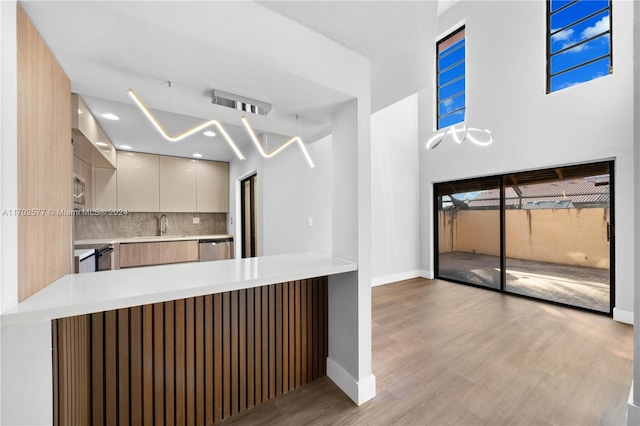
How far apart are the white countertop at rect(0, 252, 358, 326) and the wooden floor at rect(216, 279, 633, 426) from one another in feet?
3.31

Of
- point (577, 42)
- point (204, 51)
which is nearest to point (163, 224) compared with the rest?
point (204, 51)

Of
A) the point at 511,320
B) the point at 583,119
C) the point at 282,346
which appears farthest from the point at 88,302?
the point at 583,119

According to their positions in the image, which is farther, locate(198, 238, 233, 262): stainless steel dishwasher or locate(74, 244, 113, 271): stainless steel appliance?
locate(198, 238, 233, 262): stainless steel dishwasher

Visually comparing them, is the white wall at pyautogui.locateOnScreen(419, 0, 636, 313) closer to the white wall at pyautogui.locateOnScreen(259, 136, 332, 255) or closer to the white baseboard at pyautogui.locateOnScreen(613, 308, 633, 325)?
the white baseboard at pyautogui.locateOnScreen(613, 308, 633, 325)

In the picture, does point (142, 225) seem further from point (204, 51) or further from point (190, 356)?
point (204, 51)

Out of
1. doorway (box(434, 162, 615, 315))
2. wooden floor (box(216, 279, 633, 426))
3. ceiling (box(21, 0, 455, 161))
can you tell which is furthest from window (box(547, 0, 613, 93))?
wooden floor (box(216, 279, 633, 426))

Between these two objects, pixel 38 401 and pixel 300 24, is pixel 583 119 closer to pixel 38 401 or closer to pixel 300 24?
pixel 300 24

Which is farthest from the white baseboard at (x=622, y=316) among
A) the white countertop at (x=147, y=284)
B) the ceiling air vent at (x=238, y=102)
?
the ceiling air vent at (x=238, y=102)

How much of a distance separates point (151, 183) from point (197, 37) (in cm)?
453

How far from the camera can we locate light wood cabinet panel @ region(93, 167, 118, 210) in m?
4.45

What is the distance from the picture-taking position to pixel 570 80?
134 inches

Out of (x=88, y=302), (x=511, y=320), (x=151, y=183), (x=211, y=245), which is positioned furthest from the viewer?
(x=211, y=245)

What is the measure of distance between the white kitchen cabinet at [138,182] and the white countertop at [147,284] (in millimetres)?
3832

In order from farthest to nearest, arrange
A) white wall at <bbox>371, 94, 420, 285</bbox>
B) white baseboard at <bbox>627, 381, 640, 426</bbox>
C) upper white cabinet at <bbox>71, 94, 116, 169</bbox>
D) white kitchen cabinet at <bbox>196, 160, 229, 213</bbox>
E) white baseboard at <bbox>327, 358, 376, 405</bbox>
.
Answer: white kitchen cabinet at <bbox>196, 160, 229, 213</bbox> → white wall at <bbox>371, 94, 420, 285</bbox> → upper white cabinet at <bbox>71, 94, 116, 169</bbox> → white baseboard at <bbox>327, 358, 376, 405</bbox> → white baseboard at <bbox>627, 381, 640, 426</bbox>
